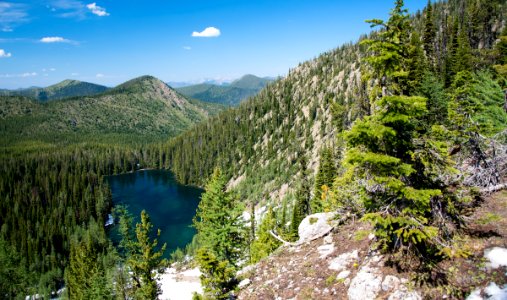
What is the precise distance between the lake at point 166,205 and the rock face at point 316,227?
8707 centimetres

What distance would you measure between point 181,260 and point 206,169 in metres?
117

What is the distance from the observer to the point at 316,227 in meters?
20.2

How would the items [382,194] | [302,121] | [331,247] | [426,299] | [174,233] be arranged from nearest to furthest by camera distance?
1. [426,299]
2. [382,194]
3. [331,247]
4. [174,233]
5. [302,121]

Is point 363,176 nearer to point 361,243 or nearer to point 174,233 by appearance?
point 361,243

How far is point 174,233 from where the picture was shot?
115062 mm

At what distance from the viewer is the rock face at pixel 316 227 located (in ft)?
63.6

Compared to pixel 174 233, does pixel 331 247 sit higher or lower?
higher

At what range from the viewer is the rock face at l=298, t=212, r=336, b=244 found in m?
19.4

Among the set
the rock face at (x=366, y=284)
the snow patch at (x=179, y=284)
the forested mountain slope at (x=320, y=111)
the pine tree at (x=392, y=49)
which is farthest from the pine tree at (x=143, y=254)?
the forested mountain slope at (x=320, y=111)

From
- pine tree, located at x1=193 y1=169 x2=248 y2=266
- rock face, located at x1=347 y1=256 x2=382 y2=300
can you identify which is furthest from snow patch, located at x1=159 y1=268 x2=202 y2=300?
rock face, located at x1=347 y1=256 x2=382 y2=300

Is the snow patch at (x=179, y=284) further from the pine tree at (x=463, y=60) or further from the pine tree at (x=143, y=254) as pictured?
the pine tree at (x=463, y=60)

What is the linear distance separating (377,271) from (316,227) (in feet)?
24.5

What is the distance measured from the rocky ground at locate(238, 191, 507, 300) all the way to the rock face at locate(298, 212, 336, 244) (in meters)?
0.45

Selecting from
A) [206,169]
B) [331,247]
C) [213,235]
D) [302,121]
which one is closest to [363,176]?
[331,247]
